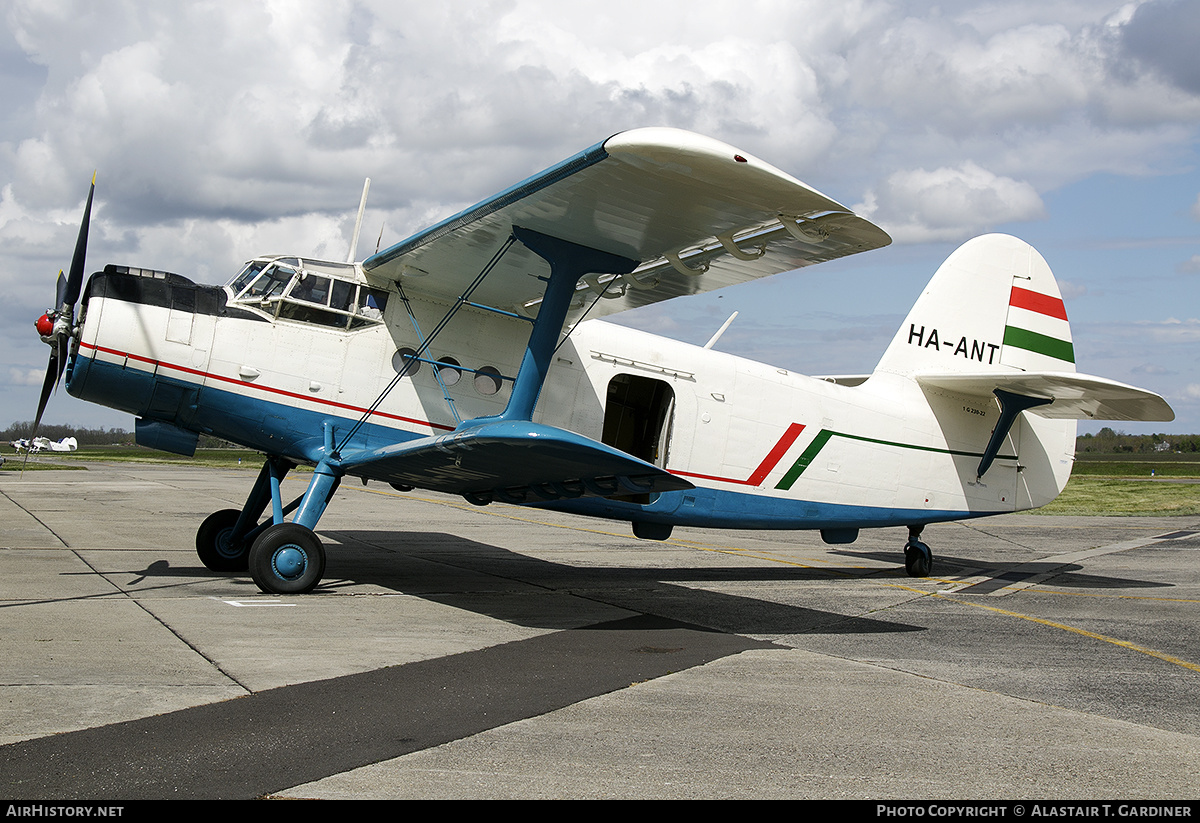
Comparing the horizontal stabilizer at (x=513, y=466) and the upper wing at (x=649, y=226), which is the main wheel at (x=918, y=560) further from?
the horizontal stabilizer at (x=513, y=466)

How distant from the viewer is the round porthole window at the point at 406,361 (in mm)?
8953

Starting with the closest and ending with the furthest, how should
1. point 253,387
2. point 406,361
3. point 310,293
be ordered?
1. point 253,387
2. point 310,293
3. point 406,361

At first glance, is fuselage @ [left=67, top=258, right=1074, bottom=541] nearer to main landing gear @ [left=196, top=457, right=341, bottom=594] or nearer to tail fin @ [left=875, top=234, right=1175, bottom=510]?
tail fin @ [left=875, top=234, right=1175, bottom=510]

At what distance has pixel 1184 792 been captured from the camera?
12.2 ft

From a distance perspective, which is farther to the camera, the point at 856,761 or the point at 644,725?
the point at 644,725

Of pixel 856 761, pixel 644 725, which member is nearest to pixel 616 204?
pixel 644 725

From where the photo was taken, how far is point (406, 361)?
9.00 metres

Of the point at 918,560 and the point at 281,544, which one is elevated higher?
the point at 918,560

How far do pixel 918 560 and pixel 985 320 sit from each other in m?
3.34

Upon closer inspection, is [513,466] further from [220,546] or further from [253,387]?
[220,546]

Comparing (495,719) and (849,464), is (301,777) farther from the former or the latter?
(849,464)

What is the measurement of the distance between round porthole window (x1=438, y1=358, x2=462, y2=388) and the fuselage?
0.01 meters

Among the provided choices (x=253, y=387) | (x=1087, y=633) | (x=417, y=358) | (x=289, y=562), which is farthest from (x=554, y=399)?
(x=1087, y=633)
